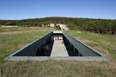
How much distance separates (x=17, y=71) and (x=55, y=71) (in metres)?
1.75

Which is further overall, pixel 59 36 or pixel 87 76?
pixel 59 36

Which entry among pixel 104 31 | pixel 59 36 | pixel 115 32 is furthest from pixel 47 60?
pixel 104 31

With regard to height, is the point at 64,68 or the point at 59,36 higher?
the point at 64,68

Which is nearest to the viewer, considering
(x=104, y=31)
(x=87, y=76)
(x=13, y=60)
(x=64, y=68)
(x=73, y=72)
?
(x=87, y=76)

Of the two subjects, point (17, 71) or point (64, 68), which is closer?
point (17, 71)

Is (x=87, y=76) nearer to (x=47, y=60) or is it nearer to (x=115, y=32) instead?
(x=47, y=60)

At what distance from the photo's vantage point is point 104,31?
5847cm

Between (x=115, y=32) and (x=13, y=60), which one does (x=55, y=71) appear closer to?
(x=13, y=60)

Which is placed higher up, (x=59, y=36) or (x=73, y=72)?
(x=73, y=72)

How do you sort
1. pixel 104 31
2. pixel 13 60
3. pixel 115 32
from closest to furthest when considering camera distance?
pixel 13 60 → pixel 115 32 → pixel 104 31

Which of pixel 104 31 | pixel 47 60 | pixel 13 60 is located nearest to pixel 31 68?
pixel 47 60

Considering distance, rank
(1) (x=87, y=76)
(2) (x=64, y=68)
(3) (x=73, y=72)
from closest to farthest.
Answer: (1) (x=87, y=76), (3) (x=73, y=72), (2) (x=64, y=68)

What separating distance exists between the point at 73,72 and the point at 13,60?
141 inches

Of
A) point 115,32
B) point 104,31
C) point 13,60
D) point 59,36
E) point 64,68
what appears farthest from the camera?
point 104,31
